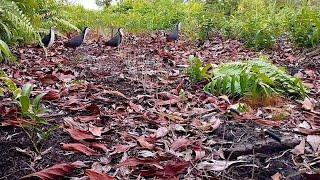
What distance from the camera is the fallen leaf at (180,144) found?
6.06ft

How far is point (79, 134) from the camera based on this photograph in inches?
75.3

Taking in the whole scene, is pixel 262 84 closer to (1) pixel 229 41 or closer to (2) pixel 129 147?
(2) pixel 129 147

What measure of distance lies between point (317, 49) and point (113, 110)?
8.95 ft

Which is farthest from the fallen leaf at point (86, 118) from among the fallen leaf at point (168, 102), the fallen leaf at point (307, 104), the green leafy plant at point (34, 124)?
the fallen leaf at point (307, 104)

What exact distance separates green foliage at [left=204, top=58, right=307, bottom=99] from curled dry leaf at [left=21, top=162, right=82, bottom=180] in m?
1.47

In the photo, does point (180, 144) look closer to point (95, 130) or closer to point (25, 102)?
point (95, 130)

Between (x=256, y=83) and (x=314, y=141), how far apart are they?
98 cm

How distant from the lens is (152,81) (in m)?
3.40

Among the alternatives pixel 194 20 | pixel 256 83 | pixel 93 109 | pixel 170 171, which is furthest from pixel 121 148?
pixel 194 20

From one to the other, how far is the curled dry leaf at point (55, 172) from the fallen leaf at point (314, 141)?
38.5 inches

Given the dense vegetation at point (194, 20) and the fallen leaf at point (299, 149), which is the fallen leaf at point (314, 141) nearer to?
the fallen leaf at point (299, 149)

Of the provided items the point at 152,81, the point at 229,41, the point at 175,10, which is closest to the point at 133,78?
the point at 152,81

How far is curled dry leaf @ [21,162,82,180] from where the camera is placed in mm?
1498

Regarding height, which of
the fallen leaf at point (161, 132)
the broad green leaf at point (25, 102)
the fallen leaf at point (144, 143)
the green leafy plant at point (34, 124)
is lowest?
the fallen leaf at point (161, 132)
